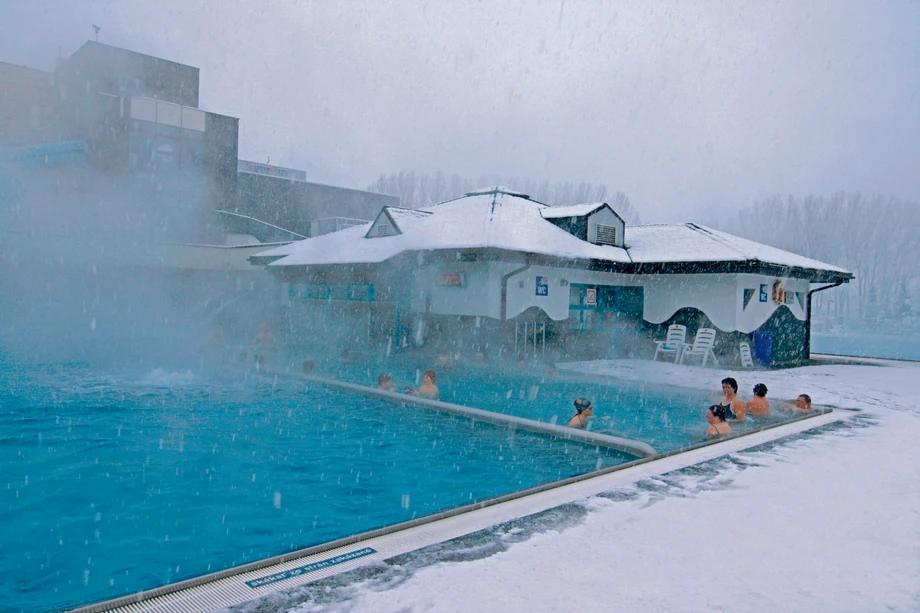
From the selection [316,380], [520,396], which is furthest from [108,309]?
[520,396]

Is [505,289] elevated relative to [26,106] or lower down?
lower down

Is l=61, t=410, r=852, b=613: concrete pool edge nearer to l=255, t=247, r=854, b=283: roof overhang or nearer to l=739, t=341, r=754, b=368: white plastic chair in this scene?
l=255, t=247, r=854, b=283: roof overhang

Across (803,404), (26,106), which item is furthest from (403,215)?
(26,106)

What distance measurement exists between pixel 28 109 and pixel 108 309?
57.1 ft

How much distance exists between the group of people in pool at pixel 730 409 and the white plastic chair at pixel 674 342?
5465mm

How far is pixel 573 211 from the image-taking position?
16172 mm

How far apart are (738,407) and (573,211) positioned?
8.90m

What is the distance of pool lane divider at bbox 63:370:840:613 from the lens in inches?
103

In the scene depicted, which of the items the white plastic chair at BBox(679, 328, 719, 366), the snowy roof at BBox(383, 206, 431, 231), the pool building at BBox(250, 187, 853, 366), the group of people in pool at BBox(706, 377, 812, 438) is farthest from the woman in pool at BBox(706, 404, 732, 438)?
the snowy roof at BBox(383, 206, 431, 231)

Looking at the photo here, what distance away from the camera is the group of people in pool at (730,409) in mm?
7059

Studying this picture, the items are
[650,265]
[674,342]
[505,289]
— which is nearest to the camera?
[505,289]

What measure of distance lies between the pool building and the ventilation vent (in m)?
0.03

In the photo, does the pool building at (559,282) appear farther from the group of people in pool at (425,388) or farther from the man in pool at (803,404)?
the man in pool at (803,404)

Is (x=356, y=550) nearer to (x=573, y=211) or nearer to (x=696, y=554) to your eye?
(x=696, y=554)
